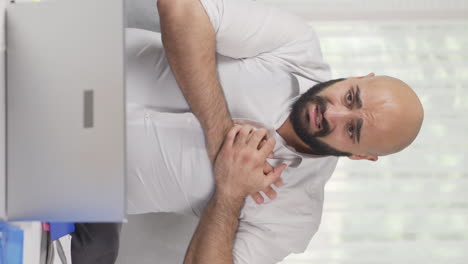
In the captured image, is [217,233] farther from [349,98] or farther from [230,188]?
[349,98]

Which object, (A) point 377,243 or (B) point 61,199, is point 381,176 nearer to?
(A) point 377,243

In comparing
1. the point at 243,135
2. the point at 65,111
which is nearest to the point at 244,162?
the point at 243,135

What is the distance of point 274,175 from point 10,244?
730mm

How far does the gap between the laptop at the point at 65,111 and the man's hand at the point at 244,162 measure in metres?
0.54

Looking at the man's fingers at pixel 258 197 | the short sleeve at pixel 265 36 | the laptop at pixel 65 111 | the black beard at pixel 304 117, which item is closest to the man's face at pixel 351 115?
the black beard at pixel 304 117

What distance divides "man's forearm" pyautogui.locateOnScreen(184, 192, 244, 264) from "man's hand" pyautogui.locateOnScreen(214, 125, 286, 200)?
38 millimetres

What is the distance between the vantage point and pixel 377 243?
6.34 ft

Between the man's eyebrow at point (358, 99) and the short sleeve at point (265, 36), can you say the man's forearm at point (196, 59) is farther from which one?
the man's eyebrow at point (358, 99)

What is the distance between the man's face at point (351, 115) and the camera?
55.3 inches

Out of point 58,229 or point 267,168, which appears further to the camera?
point 267,168

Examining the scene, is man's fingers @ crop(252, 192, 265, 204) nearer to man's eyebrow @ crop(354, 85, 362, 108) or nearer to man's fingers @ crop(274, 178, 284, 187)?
man's fingers @ crop(274, 178, 284, 187)

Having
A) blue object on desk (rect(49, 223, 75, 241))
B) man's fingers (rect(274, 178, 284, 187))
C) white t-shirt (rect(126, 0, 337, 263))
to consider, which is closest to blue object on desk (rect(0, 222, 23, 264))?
blue object on desk (rect(49, 223, 75, 241))

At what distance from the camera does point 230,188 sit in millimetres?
1294

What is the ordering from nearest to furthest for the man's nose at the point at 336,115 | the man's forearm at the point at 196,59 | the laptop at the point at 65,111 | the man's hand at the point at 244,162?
the laptop at the point at 65,111 → the man's forearm at the point at 196,59 → the man's hand at the point at 244,162 → the man's nose at the point at 336,115
